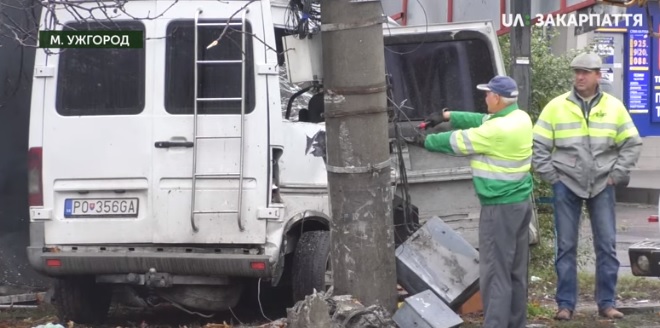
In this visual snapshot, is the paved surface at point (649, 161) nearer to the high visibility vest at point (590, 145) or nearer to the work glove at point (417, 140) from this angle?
the work glove at point (417, 140)

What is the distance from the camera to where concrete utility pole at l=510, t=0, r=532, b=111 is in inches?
356

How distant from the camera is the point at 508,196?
7.09 metres

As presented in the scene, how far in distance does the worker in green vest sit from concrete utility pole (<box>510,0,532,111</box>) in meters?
1.98

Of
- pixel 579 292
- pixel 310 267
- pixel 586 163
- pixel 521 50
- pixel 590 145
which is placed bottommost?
pixel 579 292

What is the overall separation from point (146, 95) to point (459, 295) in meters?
2.61

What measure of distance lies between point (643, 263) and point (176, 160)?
319 cm

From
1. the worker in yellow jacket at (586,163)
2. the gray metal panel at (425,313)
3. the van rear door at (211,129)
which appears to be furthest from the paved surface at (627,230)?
the van rear door at (211,129)

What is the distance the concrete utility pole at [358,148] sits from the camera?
6305 mm

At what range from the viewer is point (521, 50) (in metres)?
9.10

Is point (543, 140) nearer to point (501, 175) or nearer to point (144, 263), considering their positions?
point (501, 175)

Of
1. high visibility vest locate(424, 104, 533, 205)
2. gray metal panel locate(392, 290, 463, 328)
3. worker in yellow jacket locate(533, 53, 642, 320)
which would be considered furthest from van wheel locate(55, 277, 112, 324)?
worker in yellow jacket locate(533, 53, 642, 320)

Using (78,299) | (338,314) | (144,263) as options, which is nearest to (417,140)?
(144,263)

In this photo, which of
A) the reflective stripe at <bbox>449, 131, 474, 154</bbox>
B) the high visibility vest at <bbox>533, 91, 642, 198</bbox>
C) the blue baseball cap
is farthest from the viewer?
the high visibility vest at <bbox>533, 91, 642, 198</bbox>

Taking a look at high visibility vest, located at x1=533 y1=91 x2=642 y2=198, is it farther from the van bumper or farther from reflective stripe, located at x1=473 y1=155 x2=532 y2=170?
the van bumper
